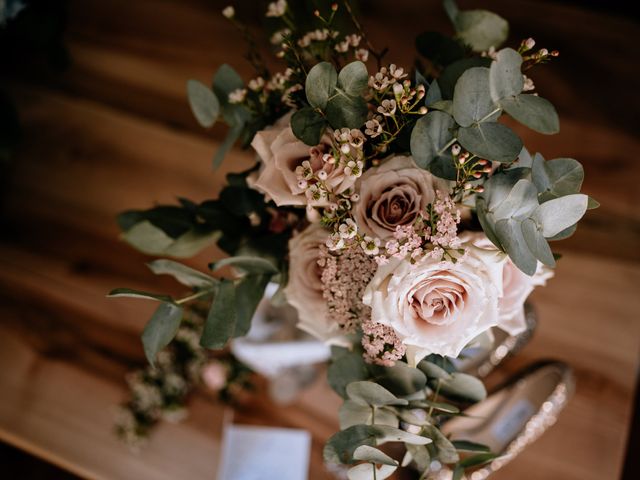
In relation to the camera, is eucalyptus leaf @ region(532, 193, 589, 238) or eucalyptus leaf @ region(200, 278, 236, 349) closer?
eucalyptus leaf @ region(532, 193, 589, 238)

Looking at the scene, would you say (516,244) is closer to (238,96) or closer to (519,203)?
(519,203)

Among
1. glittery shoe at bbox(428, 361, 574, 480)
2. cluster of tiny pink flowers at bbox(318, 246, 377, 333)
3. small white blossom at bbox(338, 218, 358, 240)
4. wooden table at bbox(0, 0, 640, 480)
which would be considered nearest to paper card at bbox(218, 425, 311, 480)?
wooden table at bbox(0, 0, 640, 480)

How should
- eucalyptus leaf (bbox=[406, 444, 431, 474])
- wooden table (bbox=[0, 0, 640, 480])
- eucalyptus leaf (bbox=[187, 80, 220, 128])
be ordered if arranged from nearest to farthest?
1. eucalyptus leaf (bbox=[406, 444, 431, 474])
2. eucalyptus leaf (bbox=[187, 80, 220, 128])
3. wooden table (bbox=[0, 0, 640, 480])

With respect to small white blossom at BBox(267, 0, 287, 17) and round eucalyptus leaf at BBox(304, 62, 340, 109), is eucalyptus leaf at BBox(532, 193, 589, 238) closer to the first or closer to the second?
round eucalyptus leaf at BBox(304, 62, 340, 109)

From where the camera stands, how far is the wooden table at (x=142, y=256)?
3.36 feet

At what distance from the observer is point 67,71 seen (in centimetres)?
141

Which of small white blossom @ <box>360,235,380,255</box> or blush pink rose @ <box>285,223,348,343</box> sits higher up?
small white blossom @ <box>360,235,380,255</box>

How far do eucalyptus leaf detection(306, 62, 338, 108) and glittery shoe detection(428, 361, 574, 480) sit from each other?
62 centimetres

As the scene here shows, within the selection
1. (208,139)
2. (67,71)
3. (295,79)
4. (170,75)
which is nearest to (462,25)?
(295,79)

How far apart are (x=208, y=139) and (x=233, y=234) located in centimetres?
59

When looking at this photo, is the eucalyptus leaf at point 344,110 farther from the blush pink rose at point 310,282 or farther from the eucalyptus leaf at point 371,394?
the eucalyptus leaf at point 371,394

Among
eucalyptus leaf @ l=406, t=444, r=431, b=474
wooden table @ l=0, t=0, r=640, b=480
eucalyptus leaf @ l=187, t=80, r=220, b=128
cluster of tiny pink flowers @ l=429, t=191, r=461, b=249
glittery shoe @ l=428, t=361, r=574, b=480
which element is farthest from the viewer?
wooden table @ l=0, t=0, r=640, b=480

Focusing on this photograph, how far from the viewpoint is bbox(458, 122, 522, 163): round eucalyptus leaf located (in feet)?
1.76

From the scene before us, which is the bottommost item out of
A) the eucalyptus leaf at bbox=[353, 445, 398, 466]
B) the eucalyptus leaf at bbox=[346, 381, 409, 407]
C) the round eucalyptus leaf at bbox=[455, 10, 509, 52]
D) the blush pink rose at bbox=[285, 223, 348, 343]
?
the eucalyptus leaf at bbox=[353, 445, 398, 466]
